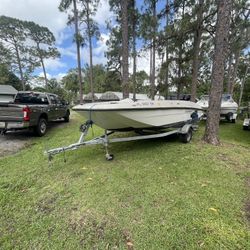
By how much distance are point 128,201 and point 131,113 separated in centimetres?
202

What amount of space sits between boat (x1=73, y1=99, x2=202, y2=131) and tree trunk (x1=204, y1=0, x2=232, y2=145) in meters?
0.94

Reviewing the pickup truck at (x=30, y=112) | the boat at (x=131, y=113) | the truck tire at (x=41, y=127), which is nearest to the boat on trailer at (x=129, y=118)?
the boat at (x=131, y=113)

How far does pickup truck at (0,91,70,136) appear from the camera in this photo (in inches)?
242

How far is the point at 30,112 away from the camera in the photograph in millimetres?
6348

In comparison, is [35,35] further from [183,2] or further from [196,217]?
→ [196,217]

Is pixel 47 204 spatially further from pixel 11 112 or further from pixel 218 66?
pixel 218 66

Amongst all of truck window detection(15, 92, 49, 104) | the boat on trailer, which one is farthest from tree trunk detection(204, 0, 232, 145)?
truck window detection(15, 92, 49, 104)

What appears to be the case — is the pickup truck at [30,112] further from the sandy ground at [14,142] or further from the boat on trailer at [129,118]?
the boat on trailer at [129,118]

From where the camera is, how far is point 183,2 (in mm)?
9266

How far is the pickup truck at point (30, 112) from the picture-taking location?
6.16m

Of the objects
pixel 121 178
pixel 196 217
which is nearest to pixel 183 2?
pixel 121 178

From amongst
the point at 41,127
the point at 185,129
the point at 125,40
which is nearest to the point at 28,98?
the point at 41,127

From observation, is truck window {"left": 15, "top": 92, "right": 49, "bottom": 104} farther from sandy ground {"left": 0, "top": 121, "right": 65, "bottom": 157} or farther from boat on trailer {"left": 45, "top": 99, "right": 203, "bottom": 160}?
boat on trailer {"left": 45, "top": 99, "right": 203, "bottom": 160}

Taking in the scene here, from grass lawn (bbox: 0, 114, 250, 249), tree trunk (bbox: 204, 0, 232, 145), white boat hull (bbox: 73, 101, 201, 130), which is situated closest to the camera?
grass lawn (bbox: 0, 114, 250, 249)
